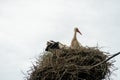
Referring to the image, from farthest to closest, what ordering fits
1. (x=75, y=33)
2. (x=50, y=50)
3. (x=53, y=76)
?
(x=75, y=33), (x=50, y=50), (x=53, y=76)

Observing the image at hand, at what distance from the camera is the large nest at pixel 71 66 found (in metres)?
6.27

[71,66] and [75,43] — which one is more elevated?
[75,43]

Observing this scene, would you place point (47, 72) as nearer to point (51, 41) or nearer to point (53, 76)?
point (53, 76)

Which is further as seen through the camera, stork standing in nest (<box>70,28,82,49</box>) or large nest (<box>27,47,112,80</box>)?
stork standing in nest (<box>70,28,82,49</box>)

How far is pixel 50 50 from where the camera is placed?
679 centimetres

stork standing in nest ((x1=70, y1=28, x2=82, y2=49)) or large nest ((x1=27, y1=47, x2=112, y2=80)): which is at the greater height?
stork standing in nest ((x1=70, y1=28, x2=82, y2=49))

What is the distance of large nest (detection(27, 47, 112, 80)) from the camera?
6.27m

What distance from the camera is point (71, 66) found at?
6.28 meters

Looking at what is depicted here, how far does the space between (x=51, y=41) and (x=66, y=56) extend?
499 millimetres

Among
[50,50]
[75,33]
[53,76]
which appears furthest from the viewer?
[75,33]

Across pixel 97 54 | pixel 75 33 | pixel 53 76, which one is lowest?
pixel 53 76

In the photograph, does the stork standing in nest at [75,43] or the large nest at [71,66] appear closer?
the large nest at [71,66]

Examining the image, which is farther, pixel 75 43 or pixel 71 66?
pixel 75 43

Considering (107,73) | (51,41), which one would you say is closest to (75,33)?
(51,41)
